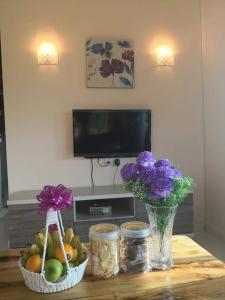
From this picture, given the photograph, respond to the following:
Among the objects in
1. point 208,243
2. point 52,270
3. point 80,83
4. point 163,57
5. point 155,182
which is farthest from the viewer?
point 163,57

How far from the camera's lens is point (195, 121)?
3.85 metres

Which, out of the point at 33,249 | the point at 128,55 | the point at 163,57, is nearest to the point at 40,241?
the point at 33,249

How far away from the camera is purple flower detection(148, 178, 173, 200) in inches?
46.8

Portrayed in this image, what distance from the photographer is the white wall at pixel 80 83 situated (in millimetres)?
3455

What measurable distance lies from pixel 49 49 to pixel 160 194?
273 centimetres

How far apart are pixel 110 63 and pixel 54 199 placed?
8.93 feet

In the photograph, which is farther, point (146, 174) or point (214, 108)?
point (214, 108)

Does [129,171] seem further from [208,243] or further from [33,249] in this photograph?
[208,243]

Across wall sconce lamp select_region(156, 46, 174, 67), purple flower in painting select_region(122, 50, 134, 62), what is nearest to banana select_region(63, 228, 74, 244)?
purple flower in painting select_region(122, 50, 134, 62)

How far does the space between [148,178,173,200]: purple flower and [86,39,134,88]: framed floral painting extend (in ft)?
8.39

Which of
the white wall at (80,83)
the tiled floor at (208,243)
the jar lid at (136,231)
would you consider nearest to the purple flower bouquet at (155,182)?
the jar lid at (136,231)

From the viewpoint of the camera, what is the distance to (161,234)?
128cm

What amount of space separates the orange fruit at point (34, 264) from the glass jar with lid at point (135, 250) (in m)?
0.34

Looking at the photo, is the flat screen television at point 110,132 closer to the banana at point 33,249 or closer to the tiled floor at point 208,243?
the tiled floor at point 208,243
